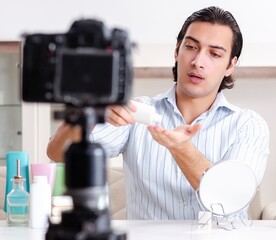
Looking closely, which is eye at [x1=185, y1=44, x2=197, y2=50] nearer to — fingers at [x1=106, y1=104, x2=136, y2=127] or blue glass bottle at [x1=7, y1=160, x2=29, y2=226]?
fingers at [x1=106, y1=104, x2=136, y2=127]

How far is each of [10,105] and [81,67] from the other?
2219mm

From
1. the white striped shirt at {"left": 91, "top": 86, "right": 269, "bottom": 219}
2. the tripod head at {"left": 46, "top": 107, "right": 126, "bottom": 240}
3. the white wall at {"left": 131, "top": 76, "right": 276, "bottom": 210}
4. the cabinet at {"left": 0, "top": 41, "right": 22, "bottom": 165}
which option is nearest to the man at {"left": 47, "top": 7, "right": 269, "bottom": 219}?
the white striped shirt at {"left": 91, "top": 86, "right": 269, "bottom": 219}

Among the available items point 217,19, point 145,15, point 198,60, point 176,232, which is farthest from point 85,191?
point 145,15

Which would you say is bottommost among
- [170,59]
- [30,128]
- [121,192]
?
[121,192]

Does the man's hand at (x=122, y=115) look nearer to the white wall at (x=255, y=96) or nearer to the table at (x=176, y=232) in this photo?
the table at (x=176, y=232)

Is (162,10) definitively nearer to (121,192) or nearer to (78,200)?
(121,192)

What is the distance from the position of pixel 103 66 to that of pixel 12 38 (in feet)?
6.76

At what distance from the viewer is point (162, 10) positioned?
8.23 ft

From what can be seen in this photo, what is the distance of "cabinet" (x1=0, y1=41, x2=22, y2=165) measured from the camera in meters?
2.68

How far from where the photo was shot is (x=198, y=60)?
1754 mm

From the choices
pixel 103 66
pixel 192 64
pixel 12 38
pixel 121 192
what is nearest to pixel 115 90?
pixel 103 66

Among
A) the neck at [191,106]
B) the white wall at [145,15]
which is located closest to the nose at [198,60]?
the neck at [191,106]

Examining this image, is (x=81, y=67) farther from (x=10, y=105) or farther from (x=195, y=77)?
(x=10, y=105)

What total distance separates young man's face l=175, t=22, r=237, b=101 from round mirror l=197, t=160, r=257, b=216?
1.06 feet
